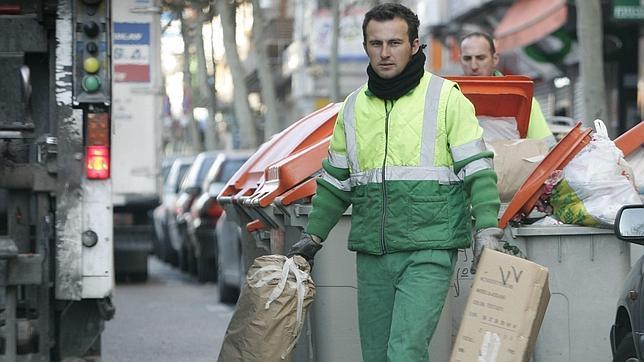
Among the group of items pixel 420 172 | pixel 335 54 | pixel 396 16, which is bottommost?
pixel 420 172

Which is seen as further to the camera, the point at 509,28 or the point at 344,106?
the point at 509,28

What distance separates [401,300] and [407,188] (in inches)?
16.5

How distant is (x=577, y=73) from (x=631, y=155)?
871 inches

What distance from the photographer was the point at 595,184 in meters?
7.86

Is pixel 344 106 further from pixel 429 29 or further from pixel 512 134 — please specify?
pixel 429 29

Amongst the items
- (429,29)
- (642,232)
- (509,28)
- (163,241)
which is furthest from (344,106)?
(429,29)

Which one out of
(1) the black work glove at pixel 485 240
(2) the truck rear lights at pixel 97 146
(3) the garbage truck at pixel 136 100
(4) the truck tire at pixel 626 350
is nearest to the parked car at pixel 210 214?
(3) the garbage truck at pixel 136 100

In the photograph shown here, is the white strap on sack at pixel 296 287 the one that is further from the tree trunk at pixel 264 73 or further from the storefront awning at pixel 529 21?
the tree trunk at pixel 264 73

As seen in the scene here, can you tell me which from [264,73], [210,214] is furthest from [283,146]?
[264,73]

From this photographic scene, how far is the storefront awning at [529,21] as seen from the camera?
83.8 feet

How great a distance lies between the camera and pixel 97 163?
26.3 feet

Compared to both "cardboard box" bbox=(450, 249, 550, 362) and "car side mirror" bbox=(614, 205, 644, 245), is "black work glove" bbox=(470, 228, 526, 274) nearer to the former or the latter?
"cardboard box" bbox=(450, 249, 550, 362)

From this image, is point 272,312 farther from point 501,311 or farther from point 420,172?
point 501,311

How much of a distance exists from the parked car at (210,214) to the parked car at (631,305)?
38.7 feet
